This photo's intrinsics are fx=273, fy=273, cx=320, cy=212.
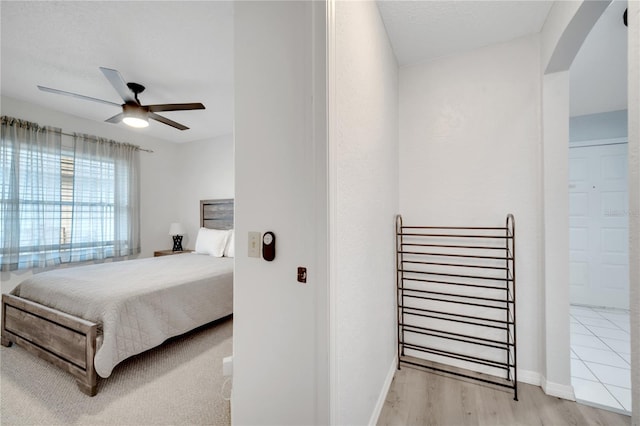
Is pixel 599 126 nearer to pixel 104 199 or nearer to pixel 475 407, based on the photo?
pixel 475 407

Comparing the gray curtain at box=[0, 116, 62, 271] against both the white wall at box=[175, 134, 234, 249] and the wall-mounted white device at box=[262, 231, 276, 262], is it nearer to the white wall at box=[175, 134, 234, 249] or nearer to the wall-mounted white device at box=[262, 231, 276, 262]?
the white wall at box=[175, 134, 234, 249]

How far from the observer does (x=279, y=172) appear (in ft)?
3.73

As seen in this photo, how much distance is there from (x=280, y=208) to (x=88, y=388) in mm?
1959

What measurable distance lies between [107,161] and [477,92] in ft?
15.6

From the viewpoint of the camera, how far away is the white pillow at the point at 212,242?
4.00 metres

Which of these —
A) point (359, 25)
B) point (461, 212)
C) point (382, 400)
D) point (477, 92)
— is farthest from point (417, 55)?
point (382, 400)

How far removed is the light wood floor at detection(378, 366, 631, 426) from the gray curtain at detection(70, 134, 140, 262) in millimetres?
4249

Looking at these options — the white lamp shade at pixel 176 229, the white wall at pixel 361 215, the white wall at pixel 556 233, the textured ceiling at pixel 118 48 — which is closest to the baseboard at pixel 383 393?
the white wall at pixel 361 215

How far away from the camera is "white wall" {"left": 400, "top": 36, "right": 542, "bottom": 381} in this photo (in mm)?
1964

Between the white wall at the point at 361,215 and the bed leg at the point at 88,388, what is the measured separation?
1.79 meters

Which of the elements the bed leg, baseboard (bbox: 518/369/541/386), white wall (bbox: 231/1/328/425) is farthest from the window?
baseboard (bbox: 518/369/541/386)

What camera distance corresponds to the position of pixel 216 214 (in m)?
4.61

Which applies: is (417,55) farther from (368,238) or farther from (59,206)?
(59,206)

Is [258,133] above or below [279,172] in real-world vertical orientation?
above
